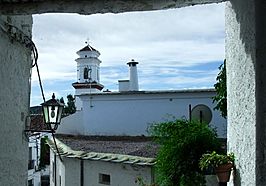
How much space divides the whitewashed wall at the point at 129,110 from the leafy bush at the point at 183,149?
10433 millimetres

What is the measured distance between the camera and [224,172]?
13.9ft

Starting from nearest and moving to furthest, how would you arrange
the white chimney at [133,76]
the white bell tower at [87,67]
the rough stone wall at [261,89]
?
the rough stone wall at [261,89], the white chimney at [133,76], the white bell tower at [87,67]

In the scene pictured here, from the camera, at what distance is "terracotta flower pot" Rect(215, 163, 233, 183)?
419 cm

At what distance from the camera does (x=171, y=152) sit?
5.64 metres

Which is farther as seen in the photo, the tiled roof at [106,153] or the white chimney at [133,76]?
the white chimney at [133,76]

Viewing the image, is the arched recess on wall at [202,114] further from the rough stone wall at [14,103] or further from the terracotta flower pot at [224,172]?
the rough stone wall at [14,103]

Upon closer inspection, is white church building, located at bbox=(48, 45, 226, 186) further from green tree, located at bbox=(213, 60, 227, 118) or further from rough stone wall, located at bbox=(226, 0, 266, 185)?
rough stone wall, located at bbox=(226, 0, 266, 185)

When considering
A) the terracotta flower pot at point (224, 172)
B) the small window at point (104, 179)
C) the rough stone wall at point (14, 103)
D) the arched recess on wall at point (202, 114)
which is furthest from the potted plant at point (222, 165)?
the small window at point (104, 179)

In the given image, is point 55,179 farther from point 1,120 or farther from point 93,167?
point 1,120

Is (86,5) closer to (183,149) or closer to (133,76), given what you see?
(183,149)

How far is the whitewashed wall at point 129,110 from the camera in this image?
16766mm

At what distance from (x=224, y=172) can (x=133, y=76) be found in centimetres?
1541

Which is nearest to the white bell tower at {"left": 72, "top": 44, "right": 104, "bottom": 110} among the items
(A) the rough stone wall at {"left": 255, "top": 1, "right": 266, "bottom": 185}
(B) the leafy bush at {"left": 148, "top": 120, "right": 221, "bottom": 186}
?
(B) the leafy bush at {"left": 148, "top": 120, "right": 221, "bottom": 186}

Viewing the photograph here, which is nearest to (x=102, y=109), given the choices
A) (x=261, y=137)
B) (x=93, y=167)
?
(x=93, y=167)
